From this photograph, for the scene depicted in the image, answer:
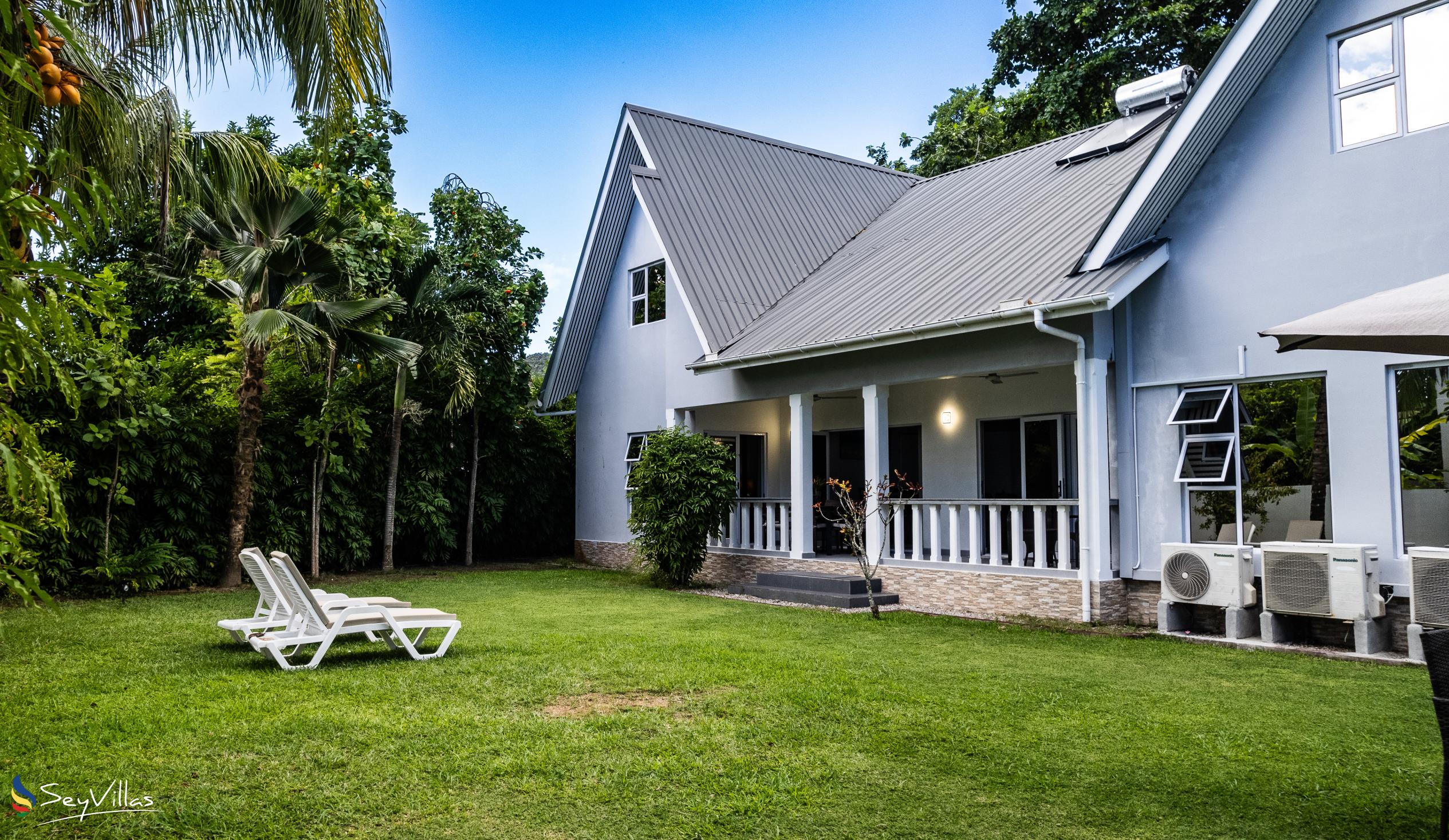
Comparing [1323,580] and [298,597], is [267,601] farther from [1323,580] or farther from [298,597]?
[1323,580]

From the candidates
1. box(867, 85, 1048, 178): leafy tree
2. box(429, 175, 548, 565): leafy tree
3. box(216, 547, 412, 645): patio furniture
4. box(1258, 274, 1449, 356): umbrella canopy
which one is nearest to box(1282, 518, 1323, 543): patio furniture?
box(1258, 274, 1449, 356): umbrella canopy

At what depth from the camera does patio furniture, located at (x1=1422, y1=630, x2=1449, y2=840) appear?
162 inches

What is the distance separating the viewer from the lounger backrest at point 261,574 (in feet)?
29.1

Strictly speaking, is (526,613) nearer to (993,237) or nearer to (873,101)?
(993,237)

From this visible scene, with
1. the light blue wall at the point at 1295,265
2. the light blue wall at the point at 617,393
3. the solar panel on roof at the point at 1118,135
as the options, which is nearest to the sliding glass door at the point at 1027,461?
the light blue wall at the point at 1295,265

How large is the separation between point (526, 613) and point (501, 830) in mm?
7914

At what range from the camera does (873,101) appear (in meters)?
37.4

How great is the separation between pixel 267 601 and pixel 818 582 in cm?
726

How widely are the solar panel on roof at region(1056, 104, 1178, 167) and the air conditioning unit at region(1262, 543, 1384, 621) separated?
316 inches

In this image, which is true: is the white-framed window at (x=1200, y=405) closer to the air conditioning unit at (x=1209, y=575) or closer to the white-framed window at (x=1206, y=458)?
the white-framed window at (x=1206, y=458)

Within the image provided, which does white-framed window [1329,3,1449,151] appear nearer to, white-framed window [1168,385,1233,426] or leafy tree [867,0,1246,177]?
white-framed window [1168,385,1233,426]

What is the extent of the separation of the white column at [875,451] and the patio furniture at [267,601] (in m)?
6.74

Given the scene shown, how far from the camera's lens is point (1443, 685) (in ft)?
13.6

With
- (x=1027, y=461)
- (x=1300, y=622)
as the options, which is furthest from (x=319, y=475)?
(x=1300, y=622)
